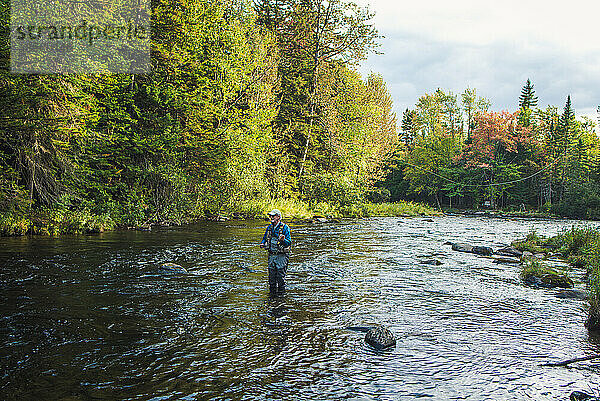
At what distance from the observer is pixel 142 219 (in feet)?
82.3

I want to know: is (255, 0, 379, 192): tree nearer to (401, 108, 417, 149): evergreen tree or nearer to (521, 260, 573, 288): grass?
(521, 260, 573, 288): grass

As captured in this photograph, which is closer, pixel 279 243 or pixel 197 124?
pixel 279 243

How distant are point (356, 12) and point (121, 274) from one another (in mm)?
35132

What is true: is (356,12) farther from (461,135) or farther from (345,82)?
(461,135)

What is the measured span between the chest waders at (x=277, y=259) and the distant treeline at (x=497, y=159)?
2104 inches

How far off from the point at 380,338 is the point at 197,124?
23270mm

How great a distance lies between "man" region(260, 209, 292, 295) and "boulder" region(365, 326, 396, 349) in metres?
2.97

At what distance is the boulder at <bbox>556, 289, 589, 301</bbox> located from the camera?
12.0m

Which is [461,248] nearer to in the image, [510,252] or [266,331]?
[510,252]

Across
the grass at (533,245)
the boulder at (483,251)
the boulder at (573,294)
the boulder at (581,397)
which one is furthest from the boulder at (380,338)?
the grass at (533,245)

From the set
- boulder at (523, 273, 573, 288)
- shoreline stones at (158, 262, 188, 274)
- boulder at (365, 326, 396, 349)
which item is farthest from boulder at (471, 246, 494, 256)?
shoreline stones at (158, 262, 188, 274)

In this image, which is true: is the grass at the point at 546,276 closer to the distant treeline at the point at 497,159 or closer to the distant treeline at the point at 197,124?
the distant treeline at the point at 197,124

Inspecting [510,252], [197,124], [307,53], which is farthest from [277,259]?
[307,53]

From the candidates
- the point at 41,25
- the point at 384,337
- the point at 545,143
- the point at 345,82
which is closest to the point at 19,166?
the point at 41,25
